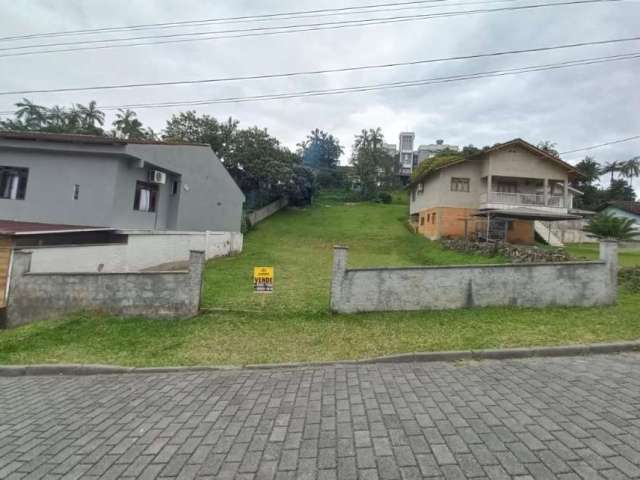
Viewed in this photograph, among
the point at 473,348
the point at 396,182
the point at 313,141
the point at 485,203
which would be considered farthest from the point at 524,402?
the point at 313,141

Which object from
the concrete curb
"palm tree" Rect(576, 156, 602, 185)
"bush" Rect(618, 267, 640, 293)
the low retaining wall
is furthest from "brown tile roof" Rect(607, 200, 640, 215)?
the concrete curb

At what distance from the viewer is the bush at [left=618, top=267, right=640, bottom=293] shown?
27.5 ft

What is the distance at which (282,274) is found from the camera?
12.1 meters

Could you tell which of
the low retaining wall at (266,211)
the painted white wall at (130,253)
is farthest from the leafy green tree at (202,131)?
the painted white wall at (130,253)

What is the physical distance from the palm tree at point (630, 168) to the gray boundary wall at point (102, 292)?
6369 cm

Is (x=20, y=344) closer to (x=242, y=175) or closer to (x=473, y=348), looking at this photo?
(x=473, y=348)

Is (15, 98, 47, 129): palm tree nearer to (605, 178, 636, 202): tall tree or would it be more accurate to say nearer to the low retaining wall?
the low retaining wall

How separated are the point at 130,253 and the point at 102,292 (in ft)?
16.2

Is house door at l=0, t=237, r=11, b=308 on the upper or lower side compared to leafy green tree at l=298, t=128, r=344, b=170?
lower

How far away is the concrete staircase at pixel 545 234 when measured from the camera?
2286cm

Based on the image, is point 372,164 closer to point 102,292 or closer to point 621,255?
point 621,255

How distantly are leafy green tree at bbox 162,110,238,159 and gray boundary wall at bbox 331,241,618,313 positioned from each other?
91.9ft

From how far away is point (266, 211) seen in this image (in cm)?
3325

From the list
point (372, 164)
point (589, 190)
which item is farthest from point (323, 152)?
point (589, 190)
